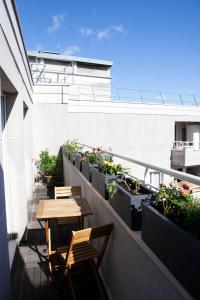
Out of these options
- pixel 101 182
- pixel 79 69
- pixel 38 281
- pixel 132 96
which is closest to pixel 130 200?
pixel 101 182

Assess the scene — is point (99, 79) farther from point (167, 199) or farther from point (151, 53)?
point (167, 199)

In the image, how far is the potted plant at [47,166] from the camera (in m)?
8.50

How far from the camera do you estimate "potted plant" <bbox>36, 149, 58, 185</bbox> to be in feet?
27.9

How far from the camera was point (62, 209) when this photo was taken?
3.48 meters

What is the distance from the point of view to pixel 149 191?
7.54 feet

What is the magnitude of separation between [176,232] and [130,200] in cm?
72

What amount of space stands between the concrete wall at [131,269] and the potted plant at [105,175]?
0.13 meters

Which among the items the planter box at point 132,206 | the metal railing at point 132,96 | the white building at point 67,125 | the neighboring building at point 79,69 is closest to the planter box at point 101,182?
the planter box at point 132,206

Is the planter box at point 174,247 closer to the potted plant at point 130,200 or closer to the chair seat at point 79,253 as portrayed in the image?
the potted plant at point 130,200

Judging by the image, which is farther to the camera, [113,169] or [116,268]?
[113,169]

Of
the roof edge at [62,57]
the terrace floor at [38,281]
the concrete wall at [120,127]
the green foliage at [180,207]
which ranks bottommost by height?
the terrace floor at [38,281]

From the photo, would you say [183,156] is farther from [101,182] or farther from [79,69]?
[101,182]

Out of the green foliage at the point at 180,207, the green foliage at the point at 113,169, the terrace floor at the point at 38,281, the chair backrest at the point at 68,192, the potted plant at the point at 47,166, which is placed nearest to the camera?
the green foliage at the point at 180,207

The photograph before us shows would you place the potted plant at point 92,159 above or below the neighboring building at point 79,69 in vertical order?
below
